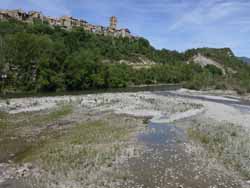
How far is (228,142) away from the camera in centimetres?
1634

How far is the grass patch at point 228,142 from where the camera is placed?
12748 millimetres

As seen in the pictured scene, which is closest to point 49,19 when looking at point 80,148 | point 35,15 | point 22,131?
point 35,15

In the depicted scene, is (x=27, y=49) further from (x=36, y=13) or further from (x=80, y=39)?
(x=36, y=13)

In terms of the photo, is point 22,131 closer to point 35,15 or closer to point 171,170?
point 171,170

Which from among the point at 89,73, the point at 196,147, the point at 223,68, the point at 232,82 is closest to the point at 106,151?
the point at 196,147

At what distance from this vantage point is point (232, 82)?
66875 millimetres

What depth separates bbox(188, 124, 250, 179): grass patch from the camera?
12748mm

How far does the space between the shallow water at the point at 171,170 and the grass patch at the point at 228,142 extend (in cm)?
127

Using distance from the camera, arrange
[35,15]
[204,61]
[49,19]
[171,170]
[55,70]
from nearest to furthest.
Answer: [171,170], [55,70], [35,15], [49,19], [204,61]

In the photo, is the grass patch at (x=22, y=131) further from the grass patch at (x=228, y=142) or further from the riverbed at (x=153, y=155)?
the grass patch at (x=228, y=142)

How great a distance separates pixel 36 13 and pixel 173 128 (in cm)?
13602

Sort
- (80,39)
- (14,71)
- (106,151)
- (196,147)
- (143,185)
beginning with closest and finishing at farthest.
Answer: (143,185), (106,151), (196,147), (14,71), (80,39)

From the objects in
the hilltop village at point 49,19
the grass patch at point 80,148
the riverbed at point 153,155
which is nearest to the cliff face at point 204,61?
the hilltop village at point 49,19

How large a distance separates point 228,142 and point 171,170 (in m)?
6.16
